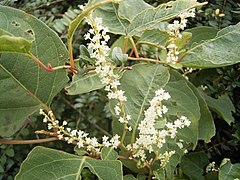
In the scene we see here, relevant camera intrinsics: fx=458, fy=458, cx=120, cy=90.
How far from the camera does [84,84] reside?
2.75 feet

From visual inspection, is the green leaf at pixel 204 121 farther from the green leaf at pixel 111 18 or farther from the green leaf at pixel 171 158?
the green leaf at pixel 111 18

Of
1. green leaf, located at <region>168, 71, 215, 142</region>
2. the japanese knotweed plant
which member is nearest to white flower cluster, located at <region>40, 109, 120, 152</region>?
the japanese knotweed plant

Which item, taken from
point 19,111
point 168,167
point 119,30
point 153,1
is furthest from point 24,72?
point 153,1

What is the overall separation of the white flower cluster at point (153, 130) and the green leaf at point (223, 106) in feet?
0.52

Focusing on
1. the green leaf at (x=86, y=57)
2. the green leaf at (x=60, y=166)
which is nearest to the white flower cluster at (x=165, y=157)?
the green leaf at (x=60, y=166)

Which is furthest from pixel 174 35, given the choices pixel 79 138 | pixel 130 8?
pixel 79 138

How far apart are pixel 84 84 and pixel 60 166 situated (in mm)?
156

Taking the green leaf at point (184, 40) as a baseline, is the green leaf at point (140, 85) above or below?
below

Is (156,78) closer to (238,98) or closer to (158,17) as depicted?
(158,17)

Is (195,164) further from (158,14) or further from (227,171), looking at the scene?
(158,14)

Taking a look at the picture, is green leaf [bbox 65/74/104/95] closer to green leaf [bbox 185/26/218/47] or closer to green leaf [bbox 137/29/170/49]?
green leaf [bbox 137/29/170/49]

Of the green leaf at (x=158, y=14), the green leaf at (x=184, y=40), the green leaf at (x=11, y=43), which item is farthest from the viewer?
the green leaf at (x=184, y=40)

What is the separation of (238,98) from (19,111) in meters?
0.51

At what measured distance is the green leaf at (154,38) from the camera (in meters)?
0.91
